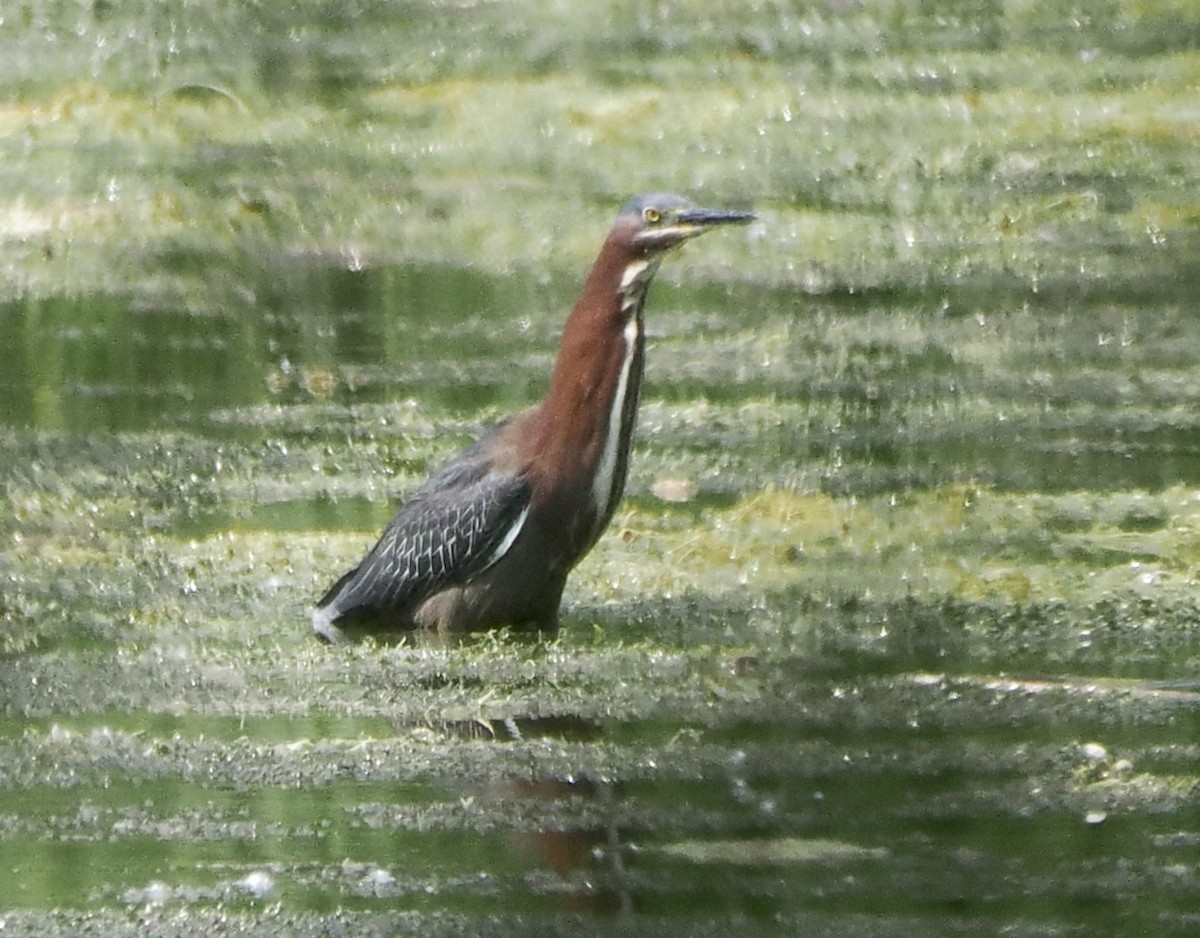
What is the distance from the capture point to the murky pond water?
4105 millimetres

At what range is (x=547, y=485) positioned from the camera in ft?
15.8

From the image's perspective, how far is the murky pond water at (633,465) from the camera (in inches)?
162

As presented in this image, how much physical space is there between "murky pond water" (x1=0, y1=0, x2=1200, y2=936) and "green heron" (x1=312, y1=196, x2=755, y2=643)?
0.37 feet

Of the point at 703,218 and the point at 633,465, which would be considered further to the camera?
the point at 633,465

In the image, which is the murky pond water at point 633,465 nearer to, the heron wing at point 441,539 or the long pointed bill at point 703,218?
the heron wing at point 441,539

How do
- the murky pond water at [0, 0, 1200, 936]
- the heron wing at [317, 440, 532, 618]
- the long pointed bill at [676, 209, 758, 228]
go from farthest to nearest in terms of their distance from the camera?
the heron wing at [317, 440, 532, 618] < the long pointed bill at [676, 209, 758, 228] < the murky pond water at [0, 0, 1200, 936]

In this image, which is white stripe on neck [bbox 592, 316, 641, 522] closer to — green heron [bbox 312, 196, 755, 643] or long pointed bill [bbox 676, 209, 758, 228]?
green heron [bbox 312, 196, 755, 643]

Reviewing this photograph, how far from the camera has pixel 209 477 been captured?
585 cm

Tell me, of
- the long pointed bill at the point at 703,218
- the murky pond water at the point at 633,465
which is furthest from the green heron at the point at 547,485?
the murky pond water at the point at 633,465

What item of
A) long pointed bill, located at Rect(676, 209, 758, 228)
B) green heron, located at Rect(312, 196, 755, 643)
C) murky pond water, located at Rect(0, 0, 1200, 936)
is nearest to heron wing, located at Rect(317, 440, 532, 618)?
green heron, located at Rect(312, 196, 755, 643)

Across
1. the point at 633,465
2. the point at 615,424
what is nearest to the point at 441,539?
the point at 615,424

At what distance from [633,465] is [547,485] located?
43.1 inches

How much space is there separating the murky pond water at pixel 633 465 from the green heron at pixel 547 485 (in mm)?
114

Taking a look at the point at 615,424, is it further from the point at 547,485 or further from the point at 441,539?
the point at 441,539
